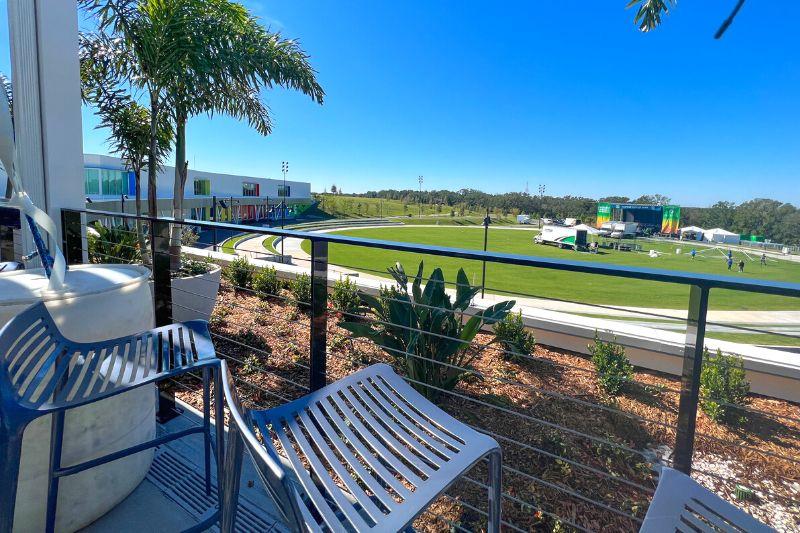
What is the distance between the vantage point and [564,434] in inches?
118

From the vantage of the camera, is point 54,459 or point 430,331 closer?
point 54,459

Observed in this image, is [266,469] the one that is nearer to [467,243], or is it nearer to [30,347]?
[30,347]

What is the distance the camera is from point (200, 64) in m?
4.68

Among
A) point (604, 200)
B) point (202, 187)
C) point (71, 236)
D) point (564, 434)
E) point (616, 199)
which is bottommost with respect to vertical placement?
point (564, 434)

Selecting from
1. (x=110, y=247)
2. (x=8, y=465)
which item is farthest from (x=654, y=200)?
(x=8, y=465)

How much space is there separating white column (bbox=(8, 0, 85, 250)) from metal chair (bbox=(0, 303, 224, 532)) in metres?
2.02

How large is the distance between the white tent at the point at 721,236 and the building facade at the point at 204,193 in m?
65.4

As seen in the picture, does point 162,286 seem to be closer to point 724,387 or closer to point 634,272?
point 634,272

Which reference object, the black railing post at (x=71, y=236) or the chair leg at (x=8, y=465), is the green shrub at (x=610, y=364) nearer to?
the chair leg at (x=8, y=465)

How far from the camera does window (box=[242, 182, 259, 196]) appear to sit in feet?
143

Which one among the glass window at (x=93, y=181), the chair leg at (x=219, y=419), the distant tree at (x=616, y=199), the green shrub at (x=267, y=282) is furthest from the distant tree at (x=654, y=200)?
the chair leg at (x=219, y=419)

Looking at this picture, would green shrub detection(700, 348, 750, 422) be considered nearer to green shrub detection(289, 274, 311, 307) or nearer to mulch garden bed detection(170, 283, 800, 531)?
mulch garden bed detection(170, 283, 800, 531)

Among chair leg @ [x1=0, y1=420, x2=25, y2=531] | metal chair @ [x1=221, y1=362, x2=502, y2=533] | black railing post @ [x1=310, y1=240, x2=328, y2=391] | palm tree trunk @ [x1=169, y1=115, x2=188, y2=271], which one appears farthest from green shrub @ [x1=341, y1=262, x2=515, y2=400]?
palm tree trunk @ [x1=169, y1=115, x2=188, y2=271]

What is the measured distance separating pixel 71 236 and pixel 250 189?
1768 inches
